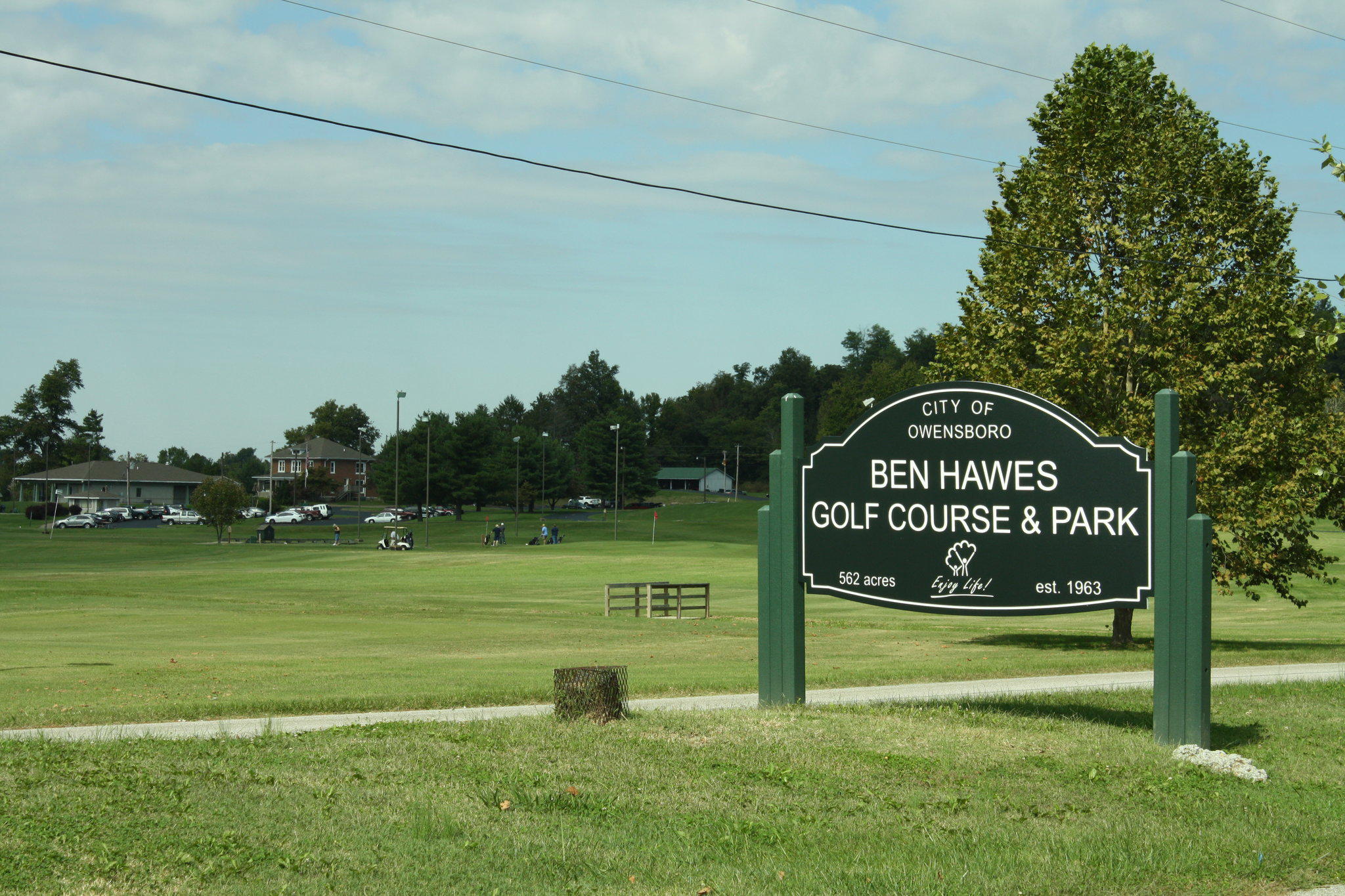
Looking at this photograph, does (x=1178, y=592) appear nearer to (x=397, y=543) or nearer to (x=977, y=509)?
(x=977, y=509)

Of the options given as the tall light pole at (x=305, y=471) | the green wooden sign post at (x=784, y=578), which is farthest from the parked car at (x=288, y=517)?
the green wooden sign post at (x=784, y=578)

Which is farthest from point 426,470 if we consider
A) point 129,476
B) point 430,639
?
point 430,639

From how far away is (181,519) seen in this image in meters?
120

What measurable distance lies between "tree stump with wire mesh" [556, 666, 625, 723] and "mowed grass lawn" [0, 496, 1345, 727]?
126 inches

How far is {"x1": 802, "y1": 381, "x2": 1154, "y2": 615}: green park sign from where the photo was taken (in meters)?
10.9

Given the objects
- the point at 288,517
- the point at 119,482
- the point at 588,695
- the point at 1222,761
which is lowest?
the point at 288,517

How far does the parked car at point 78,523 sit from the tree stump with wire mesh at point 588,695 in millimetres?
110527

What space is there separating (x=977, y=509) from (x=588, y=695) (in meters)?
4.06

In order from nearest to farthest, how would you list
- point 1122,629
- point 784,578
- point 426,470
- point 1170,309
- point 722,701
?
point 784,578, point 722,701, point 1170,309, point 1122,629, point 426,470

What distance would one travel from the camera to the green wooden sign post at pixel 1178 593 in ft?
33.7

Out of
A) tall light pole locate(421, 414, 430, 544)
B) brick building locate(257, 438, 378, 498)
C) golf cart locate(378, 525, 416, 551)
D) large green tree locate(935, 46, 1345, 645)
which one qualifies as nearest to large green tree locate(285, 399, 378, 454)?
brick building locate(257, 438, 378, 498)

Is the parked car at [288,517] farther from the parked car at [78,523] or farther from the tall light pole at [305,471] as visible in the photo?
the tall light pole at [305,471]

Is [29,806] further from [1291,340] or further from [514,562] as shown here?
[514,562]

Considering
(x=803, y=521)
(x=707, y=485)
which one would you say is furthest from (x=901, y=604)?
(x=707, y=485)
